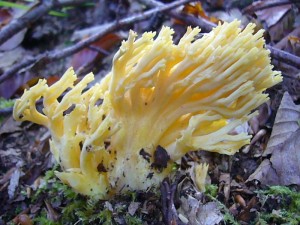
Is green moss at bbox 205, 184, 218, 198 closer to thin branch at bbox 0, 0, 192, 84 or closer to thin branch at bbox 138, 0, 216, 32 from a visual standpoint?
thin branch at bbox 138, 0, 216, 32

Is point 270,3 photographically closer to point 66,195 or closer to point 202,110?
point 202,110

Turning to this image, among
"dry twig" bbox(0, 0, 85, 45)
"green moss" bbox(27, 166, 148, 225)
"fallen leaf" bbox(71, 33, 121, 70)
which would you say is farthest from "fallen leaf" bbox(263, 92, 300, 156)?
"dry twig" bbox(0, 0, 85, 45)

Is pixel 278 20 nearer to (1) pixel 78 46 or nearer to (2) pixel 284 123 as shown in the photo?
(2) pixel 284 123

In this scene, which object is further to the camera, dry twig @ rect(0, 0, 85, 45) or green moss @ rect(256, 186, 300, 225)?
dry twig @ rect(0, 0, 85, 45)

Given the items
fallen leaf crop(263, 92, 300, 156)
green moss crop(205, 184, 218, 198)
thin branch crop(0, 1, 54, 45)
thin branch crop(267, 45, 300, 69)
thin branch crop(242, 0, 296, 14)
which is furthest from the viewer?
thin branch crop(0, 1, 54, 45)

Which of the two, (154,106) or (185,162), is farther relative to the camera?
(185,162)

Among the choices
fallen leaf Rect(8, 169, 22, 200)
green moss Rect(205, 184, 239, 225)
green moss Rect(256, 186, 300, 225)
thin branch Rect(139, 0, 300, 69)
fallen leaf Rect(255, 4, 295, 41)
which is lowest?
green moss Rect(256, 186, 300, 225)

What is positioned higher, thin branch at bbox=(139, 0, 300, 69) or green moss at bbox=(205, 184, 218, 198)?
thin branch at bbox=(139, 0, 300, 69)

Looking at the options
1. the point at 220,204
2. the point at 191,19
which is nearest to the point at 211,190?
the point at 220,204

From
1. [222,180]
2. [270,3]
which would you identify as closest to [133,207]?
[222,180]
